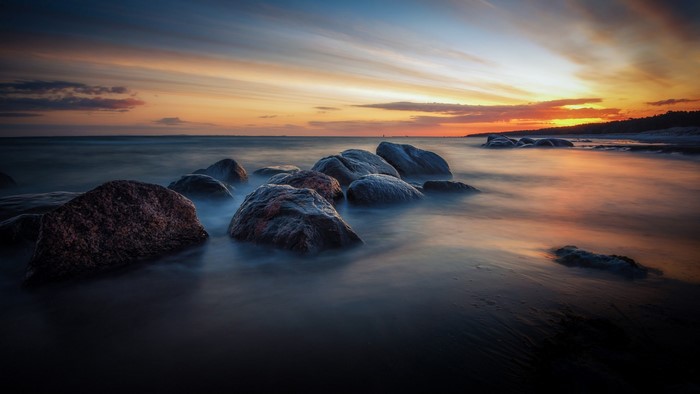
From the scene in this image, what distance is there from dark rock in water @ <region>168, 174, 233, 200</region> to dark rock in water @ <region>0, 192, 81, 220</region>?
1.83m

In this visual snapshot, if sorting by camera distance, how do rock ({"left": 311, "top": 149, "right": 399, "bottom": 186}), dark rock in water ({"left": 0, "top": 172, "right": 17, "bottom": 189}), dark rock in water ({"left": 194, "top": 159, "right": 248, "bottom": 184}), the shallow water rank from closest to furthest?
the shallow water, rock ({"left": 311, "top": 149, "right": 399, "bottom": 186}), dark rock in water ({"left": 0, "top": 172, "right": 17, "bottom": 189}), dark rock in water ({"left": 194, "top": 159, "right": 248, "bottom": 184})

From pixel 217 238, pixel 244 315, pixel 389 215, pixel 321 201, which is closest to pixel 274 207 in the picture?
pixel 321 201

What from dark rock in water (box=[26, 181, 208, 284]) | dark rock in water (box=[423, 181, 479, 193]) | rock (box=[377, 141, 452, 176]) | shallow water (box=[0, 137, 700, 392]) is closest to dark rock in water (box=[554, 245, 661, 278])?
shallow water (box=[0, 137, 700, 392])

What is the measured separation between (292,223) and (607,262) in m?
3.03

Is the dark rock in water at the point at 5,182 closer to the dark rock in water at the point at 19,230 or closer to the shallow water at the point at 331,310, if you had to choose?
the dark rock in water at the point at 19,230

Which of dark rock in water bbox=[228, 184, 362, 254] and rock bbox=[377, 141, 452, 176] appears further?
rock bbox=[377, 141, 452, 176]

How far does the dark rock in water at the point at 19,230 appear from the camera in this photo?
3.54 meters

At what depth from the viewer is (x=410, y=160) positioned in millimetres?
11281

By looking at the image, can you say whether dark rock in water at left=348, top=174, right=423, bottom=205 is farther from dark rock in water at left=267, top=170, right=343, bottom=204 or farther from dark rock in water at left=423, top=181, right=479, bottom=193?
dark rock in water at left=423, top=181, right=479, bottom=193

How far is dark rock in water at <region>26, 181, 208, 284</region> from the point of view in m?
2.81

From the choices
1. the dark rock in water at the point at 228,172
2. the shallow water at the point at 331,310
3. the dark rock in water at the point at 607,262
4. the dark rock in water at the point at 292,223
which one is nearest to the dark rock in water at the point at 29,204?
the shallow water at the point at 331,310

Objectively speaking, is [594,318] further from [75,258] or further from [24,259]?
[24,259]

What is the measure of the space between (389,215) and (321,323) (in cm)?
344

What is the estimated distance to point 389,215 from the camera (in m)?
5.55
